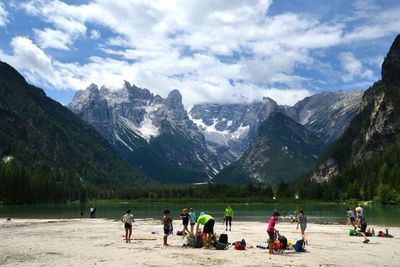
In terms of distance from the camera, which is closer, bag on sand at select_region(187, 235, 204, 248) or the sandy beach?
the sandy beach

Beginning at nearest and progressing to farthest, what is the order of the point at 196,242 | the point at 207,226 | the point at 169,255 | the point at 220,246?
the point at 169,255
the point at 207,226
the point at 220,246
the point at 196,242

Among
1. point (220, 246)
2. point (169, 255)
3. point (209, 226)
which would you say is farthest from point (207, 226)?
point (169, 255)

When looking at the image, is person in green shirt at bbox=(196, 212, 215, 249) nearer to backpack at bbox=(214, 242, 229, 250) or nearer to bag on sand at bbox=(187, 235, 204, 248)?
backpack at bbox=(214, 242, 229, 250)

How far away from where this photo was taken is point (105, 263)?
3170 cm

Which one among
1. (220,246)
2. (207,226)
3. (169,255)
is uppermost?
(207,226)

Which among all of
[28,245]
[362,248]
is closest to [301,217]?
[362,248]

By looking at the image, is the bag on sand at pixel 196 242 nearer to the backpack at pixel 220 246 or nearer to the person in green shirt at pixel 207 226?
the person in green shirt at pixel 207 226

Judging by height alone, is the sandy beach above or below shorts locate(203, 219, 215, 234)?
below

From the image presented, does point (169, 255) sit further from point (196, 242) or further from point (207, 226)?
point (196, 242)

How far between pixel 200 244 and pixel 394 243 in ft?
67.3

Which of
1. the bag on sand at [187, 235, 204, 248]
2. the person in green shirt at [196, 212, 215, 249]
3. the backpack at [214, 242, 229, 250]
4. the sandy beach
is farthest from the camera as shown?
the bag on sand at [187, 235, 204, 248]

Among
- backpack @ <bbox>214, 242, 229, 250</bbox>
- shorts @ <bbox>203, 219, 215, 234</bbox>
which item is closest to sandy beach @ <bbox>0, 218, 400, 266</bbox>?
backpack @ <bbox>214, 242, 229, 250</bbox>

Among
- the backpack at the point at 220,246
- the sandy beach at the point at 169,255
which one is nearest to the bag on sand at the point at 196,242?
the sandy beach at the point at 169,255

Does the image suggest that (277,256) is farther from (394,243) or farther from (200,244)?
(394,243)
